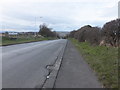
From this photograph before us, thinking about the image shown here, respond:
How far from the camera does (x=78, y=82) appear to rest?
7.51m

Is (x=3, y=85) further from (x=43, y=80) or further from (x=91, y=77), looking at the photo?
(x=91, y=77)

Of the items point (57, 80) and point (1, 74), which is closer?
point (57, 80)

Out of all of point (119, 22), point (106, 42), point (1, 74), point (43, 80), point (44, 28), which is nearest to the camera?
point (43, 80)

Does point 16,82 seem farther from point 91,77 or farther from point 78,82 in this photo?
point 91,77

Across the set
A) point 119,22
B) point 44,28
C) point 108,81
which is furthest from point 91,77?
point 44,28

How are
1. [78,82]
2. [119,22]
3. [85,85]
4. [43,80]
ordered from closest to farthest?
[85,85]
[78,82]
[43,80]
[119,22]

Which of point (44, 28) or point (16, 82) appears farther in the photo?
point (44, 28)

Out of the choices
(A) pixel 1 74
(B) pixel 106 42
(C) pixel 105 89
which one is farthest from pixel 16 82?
(B) pixel 106 42

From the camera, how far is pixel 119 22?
17.7 metres

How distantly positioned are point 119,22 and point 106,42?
3242 millimetres

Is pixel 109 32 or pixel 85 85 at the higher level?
pixel 109 32

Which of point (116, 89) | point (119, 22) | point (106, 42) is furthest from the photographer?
point (106, 42)

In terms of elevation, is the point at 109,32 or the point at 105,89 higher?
the point at 109,32

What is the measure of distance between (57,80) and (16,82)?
147 cm
